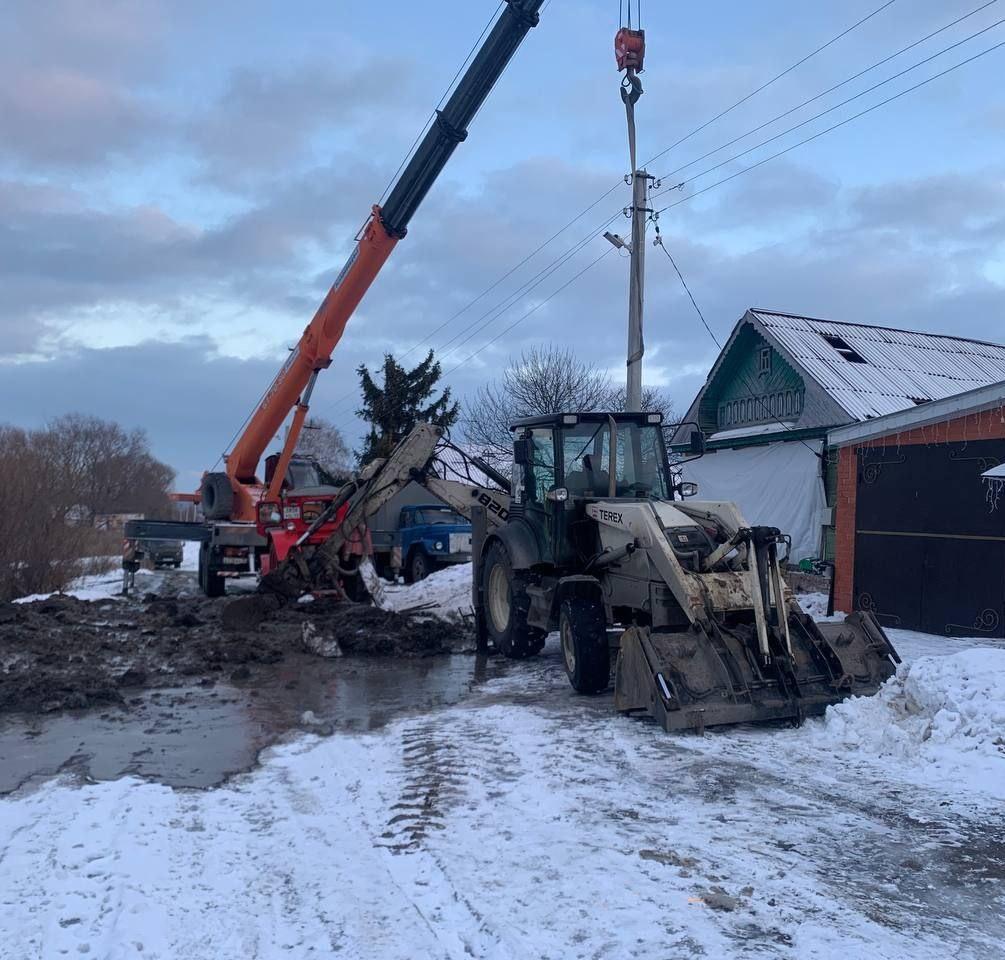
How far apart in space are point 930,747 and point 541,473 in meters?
4.83

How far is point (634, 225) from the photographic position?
54.6 ft

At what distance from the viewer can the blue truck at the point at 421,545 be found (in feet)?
71.4

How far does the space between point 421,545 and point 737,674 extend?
15.0m

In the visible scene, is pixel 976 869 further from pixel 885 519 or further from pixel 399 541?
pixel 399 541

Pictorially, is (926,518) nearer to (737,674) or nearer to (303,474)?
(737,674)

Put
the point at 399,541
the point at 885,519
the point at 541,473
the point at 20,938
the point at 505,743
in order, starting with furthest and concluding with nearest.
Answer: the point at 399,541, the point at 885,519, the point at 541,473, the point at 505,743, the point at 20,938

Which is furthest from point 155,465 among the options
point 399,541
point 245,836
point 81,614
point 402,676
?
point 245,836

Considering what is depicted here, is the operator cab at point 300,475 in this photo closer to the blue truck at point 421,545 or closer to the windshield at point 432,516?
the blue truck at point 421,545

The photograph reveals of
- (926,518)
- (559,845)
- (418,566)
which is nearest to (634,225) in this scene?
(926,518)

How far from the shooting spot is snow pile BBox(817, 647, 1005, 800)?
6457 millimetres

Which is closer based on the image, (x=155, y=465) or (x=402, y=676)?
(x=402, y=676)

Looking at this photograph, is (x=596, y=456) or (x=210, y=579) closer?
(x=596, y=456)

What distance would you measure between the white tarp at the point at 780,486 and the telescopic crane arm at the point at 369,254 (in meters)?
7.65

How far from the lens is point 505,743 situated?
7.50m
